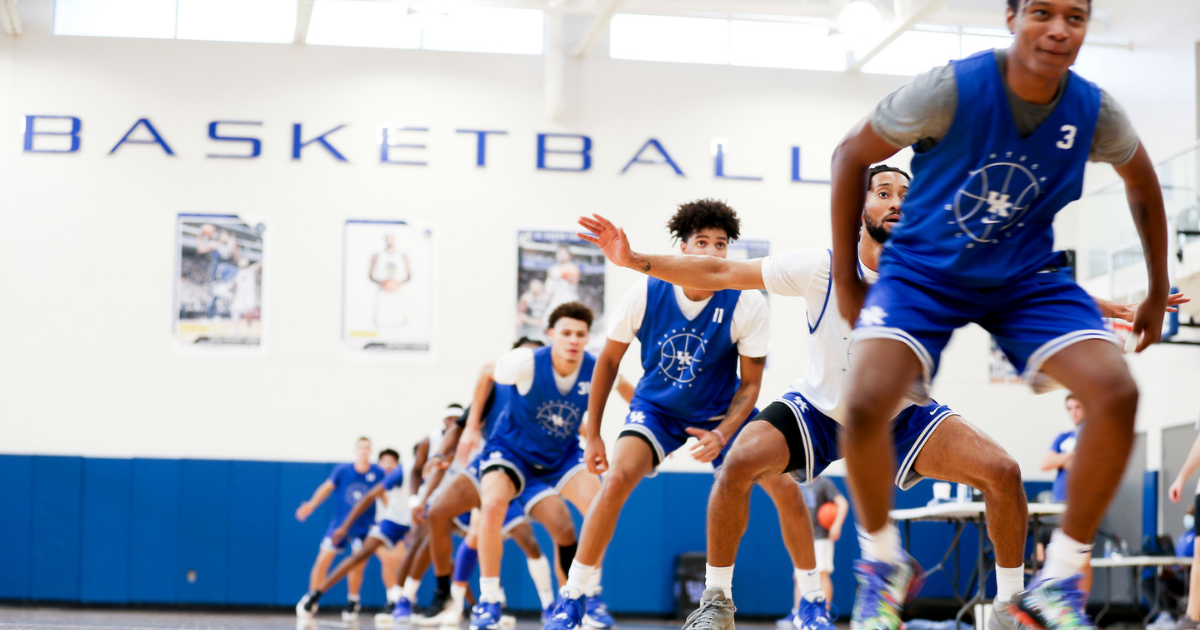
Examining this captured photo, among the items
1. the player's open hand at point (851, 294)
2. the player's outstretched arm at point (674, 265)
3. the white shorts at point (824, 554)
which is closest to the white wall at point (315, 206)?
the white shorts at point (824, 554)

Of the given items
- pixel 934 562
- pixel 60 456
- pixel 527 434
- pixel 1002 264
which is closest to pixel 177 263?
pixel 60 456

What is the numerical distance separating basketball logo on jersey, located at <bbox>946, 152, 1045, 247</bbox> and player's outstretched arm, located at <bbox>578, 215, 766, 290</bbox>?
1123mm

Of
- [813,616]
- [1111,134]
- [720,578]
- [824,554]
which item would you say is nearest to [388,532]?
[824,554]

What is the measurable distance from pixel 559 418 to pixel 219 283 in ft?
28.2

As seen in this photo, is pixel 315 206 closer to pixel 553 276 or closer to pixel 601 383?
pixel 553 276

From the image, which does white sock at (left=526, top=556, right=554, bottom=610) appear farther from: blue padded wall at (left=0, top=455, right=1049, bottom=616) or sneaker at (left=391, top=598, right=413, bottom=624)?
blue padded wall at (left=0, top=455, right=1049, bottom=616)

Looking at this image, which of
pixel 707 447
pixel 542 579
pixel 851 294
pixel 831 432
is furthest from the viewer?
pixel 542 579

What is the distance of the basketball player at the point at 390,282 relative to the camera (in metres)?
14.8

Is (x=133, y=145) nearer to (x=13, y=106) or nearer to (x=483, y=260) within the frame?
(x=13, y=106)

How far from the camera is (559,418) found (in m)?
7.53

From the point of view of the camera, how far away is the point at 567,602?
5.34 m

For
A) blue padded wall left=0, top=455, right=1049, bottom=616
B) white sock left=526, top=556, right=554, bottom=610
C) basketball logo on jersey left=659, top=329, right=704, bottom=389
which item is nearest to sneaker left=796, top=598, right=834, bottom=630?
basketball logo on jersey left=659, top=329, right=704, bottom=389

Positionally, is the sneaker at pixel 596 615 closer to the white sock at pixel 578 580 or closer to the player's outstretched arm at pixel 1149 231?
the white sock at pixel 578 580

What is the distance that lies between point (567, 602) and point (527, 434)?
2318 millimetres
